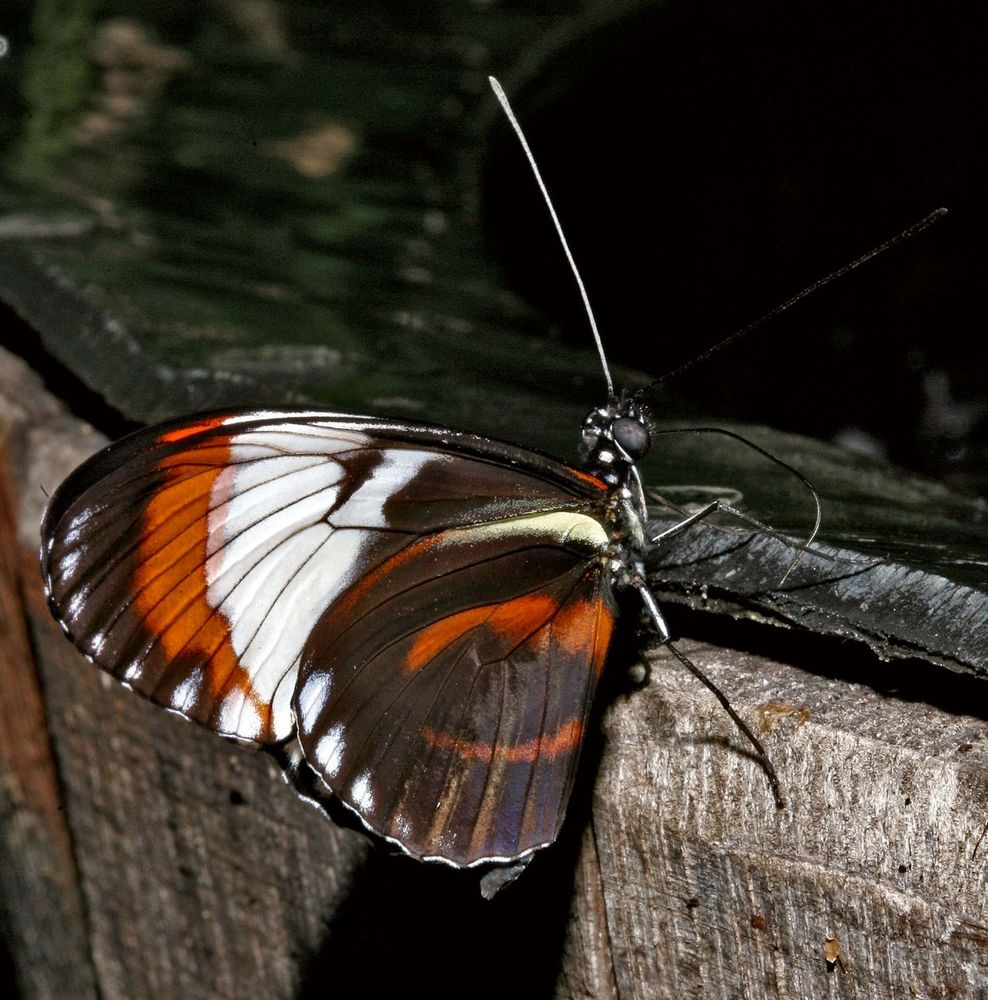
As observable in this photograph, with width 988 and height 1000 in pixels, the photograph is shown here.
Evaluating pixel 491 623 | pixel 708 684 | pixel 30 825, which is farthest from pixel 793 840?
pixel 30 825

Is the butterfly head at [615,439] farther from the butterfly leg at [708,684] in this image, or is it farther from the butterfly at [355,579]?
the butterfly leg at [708,684]

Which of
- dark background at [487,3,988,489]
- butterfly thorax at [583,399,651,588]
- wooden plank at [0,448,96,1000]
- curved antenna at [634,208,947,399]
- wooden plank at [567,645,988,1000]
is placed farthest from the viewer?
dark background at [487,3,988,489]

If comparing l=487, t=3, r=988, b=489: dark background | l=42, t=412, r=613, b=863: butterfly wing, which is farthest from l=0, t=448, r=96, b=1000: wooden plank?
l=487, t=3, r=988, b=489: dark background

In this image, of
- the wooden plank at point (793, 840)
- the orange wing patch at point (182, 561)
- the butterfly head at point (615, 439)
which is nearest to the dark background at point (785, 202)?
the butterfly head at point (615, 439)

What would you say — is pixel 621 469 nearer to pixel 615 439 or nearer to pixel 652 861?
pixel 615 439

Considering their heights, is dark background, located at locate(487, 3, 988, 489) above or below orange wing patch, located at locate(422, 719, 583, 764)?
above

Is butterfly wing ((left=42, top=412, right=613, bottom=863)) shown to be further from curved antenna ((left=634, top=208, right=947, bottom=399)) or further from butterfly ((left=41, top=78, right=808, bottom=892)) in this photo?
curved antenna ((left=634, top=208, right=947, bottom=399))
